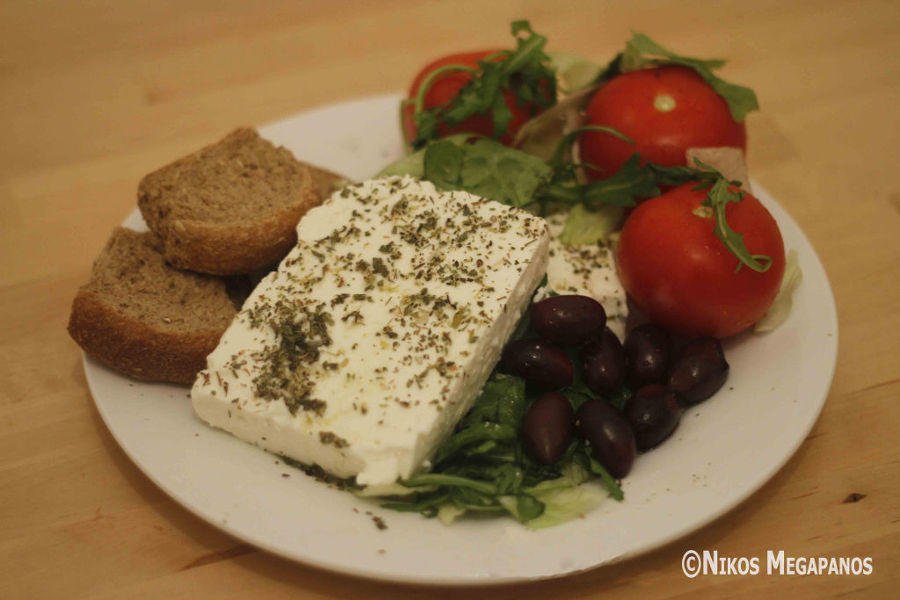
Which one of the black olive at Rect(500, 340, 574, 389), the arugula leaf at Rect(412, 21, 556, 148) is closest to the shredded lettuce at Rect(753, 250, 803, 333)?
the black olive at Rect(500, 340, 574, 389)

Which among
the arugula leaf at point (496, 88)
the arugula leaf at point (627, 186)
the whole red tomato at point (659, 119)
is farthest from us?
the arugula leaf at point (496, 88)

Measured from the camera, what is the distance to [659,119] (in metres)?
2.48

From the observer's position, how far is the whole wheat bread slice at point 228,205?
2.24 metres

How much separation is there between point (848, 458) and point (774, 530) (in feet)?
1.04

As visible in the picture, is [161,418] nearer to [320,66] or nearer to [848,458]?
[848,458]

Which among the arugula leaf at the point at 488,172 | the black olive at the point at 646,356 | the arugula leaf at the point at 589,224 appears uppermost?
the arugula leaf at the point at 488,172

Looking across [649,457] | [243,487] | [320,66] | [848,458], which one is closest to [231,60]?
[320,66]

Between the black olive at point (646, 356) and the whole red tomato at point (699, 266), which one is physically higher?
the whole red tomato at point (699, 266)

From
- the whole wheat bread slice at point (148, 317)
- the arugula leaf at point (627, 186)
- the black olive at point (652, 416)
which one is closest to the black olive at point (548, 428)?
the black olive at point (652, 416)

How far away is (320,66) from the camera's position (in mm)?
3582

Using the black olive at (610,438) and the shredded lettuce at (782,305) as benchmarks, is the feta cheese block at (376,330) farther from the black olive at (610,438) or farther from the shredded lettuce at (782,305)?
the shredded lettuce at (782,305)

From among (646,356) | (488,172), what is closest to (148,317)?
(488,172)

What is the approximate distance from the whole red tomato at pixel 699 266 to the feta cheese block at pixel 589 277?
2.9 inches

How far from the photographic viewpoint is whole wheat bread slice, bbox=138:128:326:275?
2.24 m
